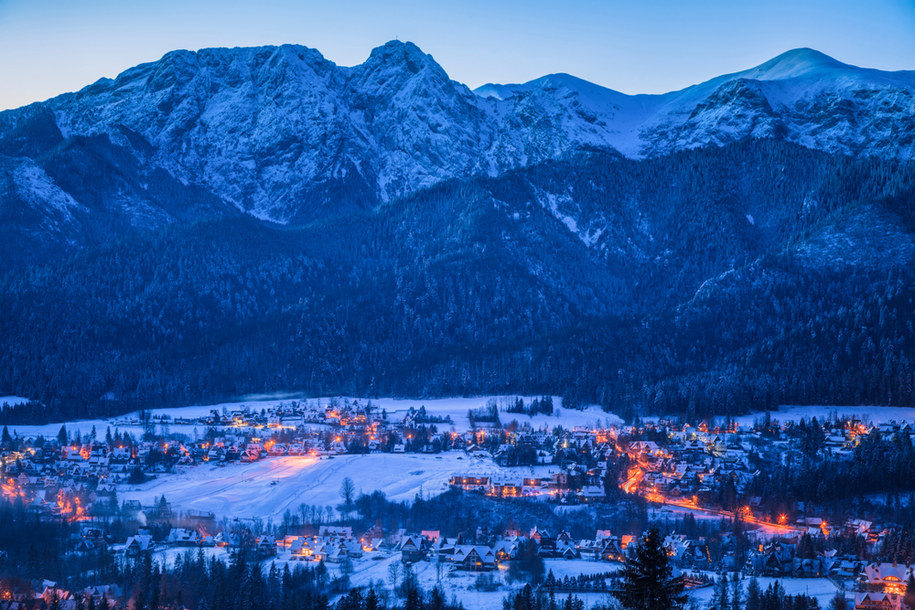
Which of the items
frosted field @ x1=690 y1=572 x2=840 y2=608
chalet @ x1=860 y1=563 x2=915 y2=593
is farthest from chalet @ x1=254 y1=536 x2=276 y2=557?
chalet @ x1=860 y1=563 x2=915 y2=593

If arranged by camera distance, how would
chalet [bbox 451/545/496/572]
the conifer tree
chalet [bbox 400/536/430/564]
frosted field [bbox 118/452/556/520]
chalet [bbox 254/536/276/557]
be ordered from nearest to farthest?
the conifer tree
chalet [bbox 451/545/496/572]
chalet [bbox 400/536/430/564]
chalet [bbox 254/536/276/557]
frosted field [bbox 118/452/556/520]

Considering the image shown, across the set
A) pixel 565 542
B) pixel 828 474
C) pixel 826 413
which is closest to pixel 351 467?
pixel 565 542

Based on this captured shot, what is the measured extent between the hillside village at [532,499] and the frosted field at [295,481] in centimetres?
244

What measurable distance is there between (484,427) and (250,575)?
92285 mm

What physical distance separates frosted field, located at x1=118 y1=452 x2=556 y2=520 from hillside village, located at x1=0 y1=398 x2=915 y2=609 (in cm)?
244

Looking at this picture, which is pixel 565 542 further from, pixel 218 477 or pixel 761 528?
pixel 218 477

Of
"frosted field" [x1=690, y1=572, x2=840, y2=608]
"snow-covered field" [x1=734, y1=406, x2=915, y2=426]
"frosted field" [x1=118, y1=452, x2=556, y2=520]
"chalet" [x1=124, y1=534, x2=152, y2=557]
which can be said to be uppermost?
"snow-covered field" [x1=734, y1=406, x2=915, y2=426]

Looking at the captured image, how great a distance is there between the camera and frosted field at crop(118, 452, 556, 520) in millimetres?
138250

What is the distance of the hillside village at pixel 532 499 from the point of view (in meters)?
109

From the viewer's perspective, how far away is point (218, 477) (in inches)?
6122

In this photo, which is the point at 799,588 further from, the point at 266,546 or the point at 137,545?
the point at 137,545

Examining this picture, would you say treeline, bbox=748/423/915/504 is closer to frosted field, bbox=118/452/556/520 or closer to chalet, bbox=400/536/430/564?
frosted field, bbox=118/452/556/520

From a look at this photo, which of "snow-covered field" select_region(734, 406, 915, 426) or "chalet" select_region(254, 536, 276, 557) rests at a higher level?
"snow-covered field" select_region(734, 406, 915, 426)

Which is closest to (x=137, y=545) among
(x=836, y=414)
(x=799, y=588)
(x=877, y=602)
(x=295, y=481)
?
(x=295, y=481)
